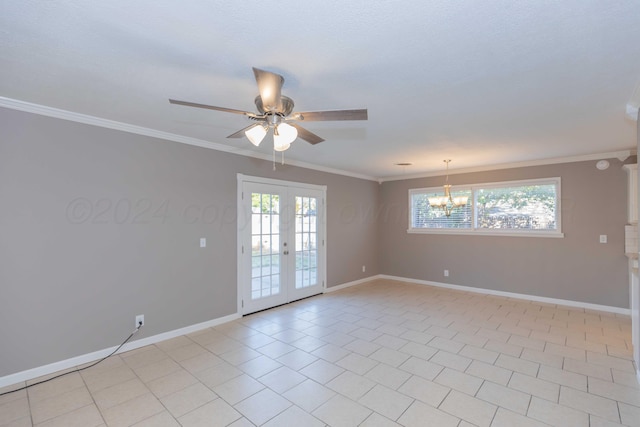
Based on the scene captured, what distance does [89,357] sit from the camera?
10.0 ft

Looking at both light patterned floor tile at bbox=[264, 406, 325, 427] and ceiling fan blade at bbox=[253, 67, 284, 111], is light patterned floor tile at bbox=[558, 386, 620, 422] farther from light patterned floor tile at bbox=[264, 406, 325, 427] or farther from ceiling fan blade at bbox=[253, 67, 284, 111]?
ceiling fan blade at bbox=[253, 67, 284, 111]

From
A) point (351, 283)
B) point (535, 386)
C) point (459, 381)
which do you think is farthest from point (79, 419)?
point (351, 283)

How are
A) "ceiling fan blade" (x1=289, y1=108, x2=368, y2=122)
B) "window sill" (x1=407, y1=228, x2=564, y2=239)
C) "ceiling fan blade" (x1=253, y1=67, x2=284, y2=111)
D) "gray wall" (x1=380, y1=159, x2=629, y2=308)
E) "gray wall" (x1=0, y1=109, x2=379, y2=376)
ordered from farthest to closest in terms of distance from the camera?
"window sill" (x1=407, y1=228, x2=564, y2=239)
"gray wall" (x1=380, y1=159, x2=629, y2=308)
"gray wall" (x1=0, y1=109, x2=379, y2=376)
"ceiling fan blade" (x1=289, y1=108, x2=368, y2=122)
"ceiling fan blade" (x1=253, y1=67, x2=284, y2=111)

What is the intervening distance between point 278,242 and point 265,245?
277 millimetres

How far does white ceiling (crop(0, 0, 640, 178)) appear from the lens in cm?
152

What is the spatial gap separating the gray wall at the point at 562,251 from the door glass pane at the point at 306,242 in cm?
250

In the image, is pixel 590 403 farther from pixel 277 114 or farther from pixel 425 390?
pixel 277 114

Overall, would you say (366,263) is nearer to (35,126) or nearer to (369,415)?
(369,415)

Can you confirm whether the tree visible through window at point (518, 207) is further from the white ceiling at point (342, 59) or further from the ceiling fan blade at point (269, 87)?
the ceiling fan blade at point (269, 87)

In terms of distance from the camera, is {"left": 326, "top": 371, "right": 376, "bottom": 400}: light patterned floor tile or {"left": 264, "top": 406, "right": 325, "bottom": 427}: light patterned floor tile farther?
{"left": 326, "top": 371, "right": 376, "bottom": 400}: light patterned floor tile

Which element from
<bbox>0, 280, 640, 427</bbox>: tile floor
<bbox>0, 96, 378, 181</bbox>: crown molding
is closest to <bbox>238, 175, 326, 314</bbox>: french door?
<bbox>0, 96, 378, 181</bbox>: crown molding

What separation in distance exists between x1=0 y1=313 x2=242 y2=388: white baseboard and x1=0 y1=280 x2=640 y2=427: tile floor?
103 millimetres

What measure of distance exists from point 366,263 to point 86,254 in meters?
5.18

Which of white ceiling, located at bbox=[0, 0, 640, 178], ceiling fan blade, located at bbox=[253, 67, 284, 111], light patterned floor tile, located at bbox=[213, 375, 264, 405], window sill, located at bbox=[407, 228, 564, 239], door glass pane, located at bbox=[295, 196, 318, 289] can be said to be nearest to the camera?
white ceiling, located at bbox=[0, 0, 640, 178]
